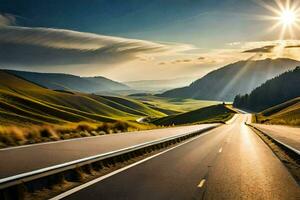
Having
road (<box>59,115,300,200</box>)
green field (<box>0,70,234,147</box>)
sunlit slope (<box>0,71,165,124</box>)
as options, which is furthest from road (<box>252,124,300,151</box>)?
sunlit slope (<box>0,71,165,124</box>)

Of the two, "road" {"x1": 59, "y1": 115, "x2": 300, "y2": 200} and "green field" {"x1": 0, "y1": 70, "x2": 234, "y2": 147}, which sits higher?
"green field" {"x1": 0, "y1": 70, "x2": 234, "y2": 147}

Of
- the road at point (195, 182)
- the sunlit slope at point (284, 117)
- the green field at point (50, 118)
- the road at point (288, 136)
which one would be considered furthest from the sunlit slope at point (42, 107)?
the road at point (195, 182)

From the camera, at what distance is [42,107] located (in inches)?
4656

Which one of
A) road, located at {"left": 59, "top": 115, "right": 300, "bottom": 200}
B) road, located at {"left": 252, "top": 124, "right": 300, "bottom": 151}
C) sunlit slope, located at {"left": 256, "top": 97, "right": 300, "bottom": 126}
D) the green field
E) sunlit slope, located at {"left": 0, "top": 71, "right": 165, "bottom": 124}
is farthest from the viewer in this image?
sunlit slope, located at {"left": 256, "top": 97, "right": 300, "bottom": 126}

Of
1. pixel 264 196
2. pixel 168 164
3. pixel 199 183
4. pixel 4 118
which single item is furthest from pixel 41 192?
pixel 4 118

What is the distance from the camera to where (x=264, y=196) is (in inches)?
401

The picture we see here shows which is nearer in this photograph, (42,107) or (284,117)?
(42,107)

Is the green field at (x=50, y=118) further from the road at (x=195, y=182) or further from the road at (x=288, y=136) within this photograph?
the road at (x=288, y=136)

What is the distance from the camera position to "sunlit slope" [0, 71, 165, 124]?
321 ft

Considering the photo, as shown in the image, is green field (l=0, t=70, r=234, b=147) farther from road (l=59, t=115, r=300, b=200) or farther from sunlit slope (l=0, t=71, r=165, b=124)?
road (l=59, t=115, r=300, b=200)

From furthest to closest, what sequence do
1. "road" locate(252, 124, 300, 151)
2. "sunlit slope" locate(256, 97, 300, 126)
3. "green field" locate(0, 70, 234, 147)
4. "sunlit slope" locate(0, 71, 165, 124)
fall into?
"sunlit slope" locate(256, 97, 300, 126)
"sunlit slope" locate(0, 71, 165, 124)
"road" locate(252, 124, 300, 151)
"green field" locate(0, 70, 234, 147)

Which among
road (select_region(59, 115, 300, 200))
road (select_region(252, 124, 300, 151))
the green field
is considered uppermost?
the green field

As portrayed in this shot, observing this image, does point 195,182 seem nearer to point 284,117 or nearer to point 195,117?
point 284,117

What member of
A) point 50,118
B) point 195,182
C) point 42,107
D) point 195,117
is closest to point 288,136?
point 195,182
